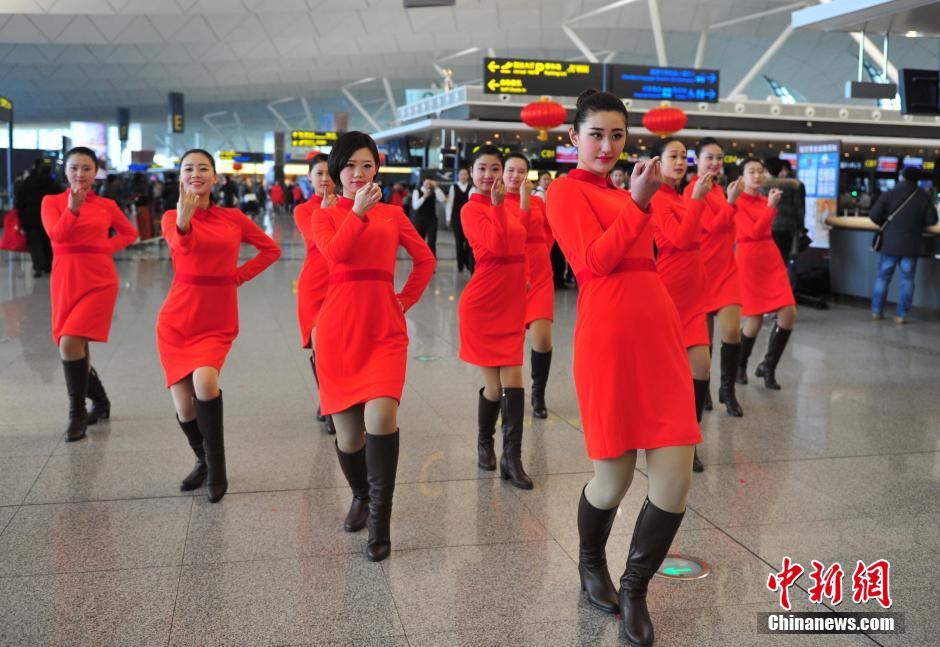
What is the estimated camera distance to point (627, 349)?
10.3 feet

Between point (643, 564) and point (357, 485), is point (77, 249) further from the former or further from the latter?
point (643, 564)

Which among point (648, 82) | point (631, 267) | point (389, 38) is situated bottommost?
point (631, 267)

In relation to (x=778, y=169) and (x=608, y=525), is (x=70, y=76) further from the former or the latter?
(x=608, y=525)

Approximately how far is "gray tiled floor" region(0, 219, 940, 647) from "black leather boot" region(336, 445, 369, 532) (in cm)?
11

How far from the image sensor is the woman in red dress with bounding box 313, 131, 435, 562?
13.0 feet

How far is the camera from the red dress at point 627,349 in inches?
124

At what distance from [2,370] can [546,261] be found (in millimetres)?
4931

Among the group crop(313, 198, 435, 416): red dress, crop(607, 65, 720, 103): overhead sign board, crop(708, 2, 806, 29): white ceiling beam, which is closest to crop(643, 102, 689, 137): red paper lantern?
crop(607, 65, 720, 103): overhead sign board

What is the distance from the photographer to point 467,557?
3977 millimetres

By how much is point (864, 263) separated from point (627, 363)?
38.1 feet

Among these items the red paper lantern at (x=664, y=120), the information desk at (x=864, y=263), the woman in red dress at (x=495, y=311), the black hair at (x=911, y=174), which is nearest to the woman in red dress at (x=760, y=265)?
the woman in red dress at (x=495, y=311)

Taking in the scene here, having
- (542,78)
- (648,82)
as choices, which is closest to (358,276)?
(542,78)

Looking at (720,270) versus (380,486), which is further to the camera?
(720,270)

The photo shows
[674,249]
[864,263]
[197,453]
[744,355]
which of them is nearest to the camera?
[197,453]
